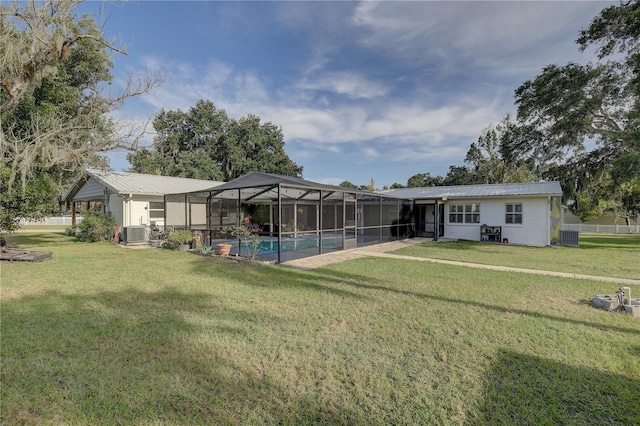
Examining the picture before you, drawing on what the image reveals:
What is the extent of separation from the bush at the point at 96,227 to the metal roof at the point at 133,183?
62.5 inches

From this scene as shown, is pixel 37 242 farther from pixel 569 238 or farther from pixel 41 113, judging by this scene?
pixel 569 238

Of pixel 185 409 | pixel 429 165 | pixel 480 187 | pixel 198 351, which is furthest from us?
pixel 429 165

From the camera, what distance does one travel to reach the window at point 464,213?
51.7 feet

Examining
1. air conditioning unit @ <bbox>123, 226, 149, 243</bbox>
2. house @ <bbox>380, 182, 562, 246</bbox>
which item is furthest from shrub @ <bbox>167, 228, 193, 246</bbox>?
house @ <bbox>380, 182, 562, 246</bbox>

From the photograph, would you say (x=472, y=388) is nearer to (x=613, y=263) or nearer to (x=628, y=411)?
(x=628, y=411)

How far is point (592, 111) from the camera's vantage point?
14695 mm

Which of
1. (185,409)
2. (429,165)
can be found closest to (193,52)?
(185,409)

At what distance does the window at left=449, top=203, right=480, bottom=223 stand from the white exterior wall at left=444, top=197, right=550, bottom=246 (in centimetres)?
18

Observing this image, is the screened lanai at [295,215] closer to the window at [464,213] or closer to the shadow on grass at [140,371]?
the window at [464,213]

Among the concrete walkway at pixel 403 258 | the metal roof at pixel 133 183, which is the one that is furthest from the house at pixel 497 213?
the metal roof at pixel 133 183

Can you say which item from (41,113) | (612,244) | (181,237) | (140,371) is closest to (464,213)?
(612,244)

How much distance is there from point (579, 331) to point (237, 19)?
12906 millimetres

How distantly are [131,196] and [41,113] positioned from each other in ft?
14.9

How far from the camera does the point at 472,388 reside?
2748 mm
